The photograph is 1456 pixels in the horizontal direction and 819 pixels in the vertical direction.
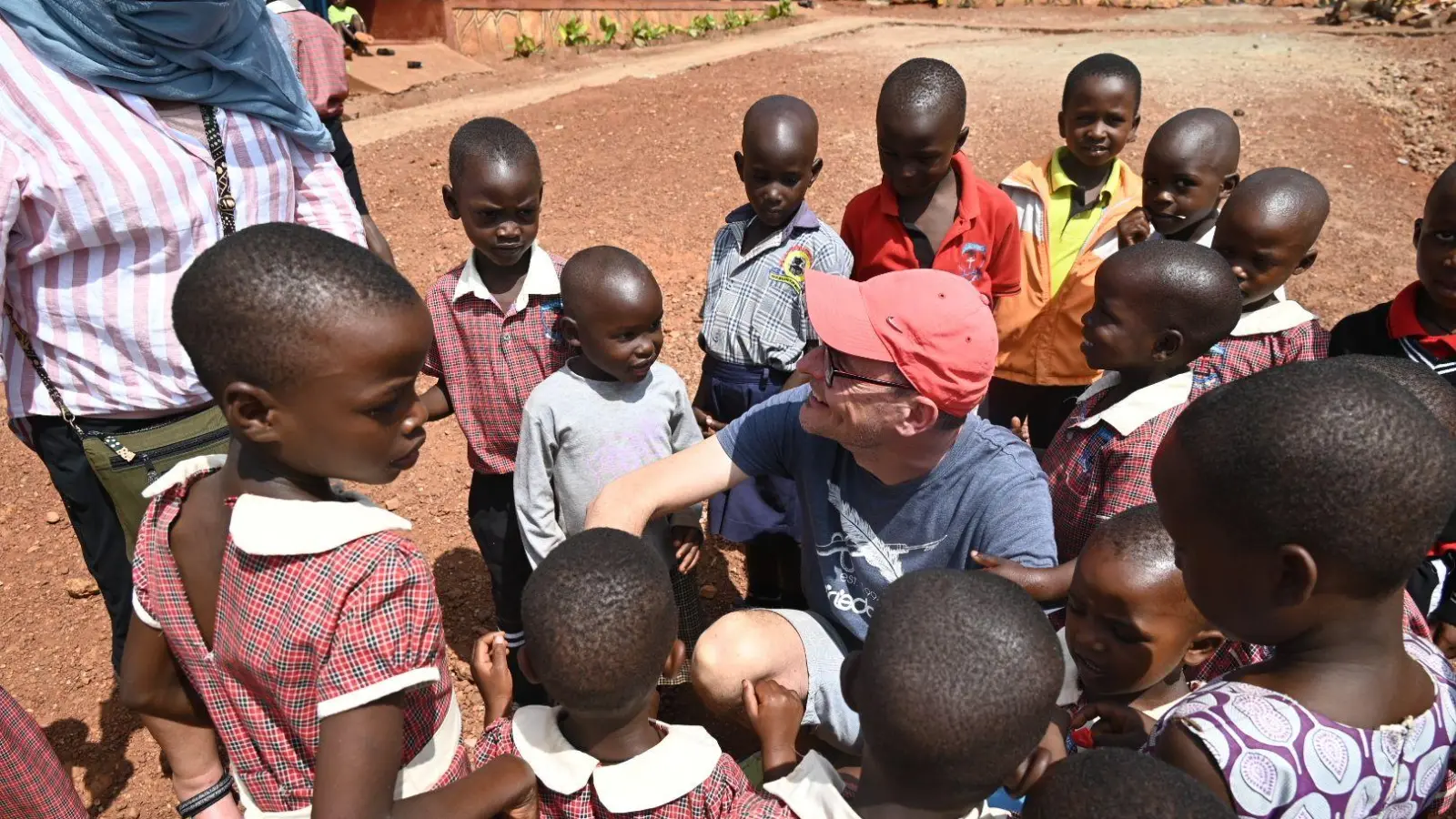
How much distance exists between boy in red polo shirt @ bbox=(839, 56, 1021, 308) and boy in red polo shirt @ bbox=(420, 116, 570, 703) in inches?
50.0

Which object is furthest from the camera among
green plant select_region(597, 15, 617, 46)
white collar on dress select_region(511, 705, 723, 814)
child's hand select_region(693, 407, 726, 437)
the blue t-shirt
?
green plant select_region(597, 15, 617, 46)

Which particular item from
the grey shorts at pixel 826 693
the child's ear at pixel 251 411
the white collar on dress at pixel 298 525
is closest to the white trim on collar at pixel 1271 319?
the grey shorts at pixel 826 693

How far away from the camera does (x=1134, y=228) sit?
351cm

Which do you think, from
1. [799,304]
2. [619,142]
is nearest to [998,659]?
[799,304]

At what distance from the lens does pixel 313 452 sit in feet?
4.74

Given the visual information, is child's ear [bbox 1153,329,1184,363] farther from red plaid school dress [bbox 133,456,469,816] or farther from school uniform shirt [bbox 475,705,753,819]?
red plaid school dress [bbox 133,456,469,816]

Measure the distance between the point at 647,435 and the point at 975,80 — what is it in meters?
9.94

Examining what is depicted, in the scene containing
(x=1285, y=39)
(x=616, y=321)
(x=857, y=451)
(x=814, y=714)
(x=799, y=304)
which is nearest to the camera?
(x=857, y=451)

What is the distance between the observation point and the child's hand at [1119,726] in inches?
71.2

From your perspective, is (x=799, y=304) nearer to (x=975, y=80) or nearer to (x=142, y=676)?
(x=142, y=676)

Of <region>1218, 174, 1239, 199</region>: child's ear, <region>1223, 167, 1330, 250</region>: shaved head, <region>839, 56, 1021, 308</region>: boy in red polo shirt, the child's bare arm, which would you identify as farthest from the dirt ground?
<region>1218, 174, 1239, 199</region>: child's ear

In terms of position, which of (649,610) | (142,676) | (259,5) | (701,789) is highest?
(259,5)

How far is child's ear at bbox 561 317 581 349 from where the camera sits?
2.67 m

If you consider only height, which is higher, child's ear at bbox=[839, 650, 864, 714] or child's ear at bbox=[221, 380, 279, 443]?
child's ear at bbox=[221, 380, 279, 443]
